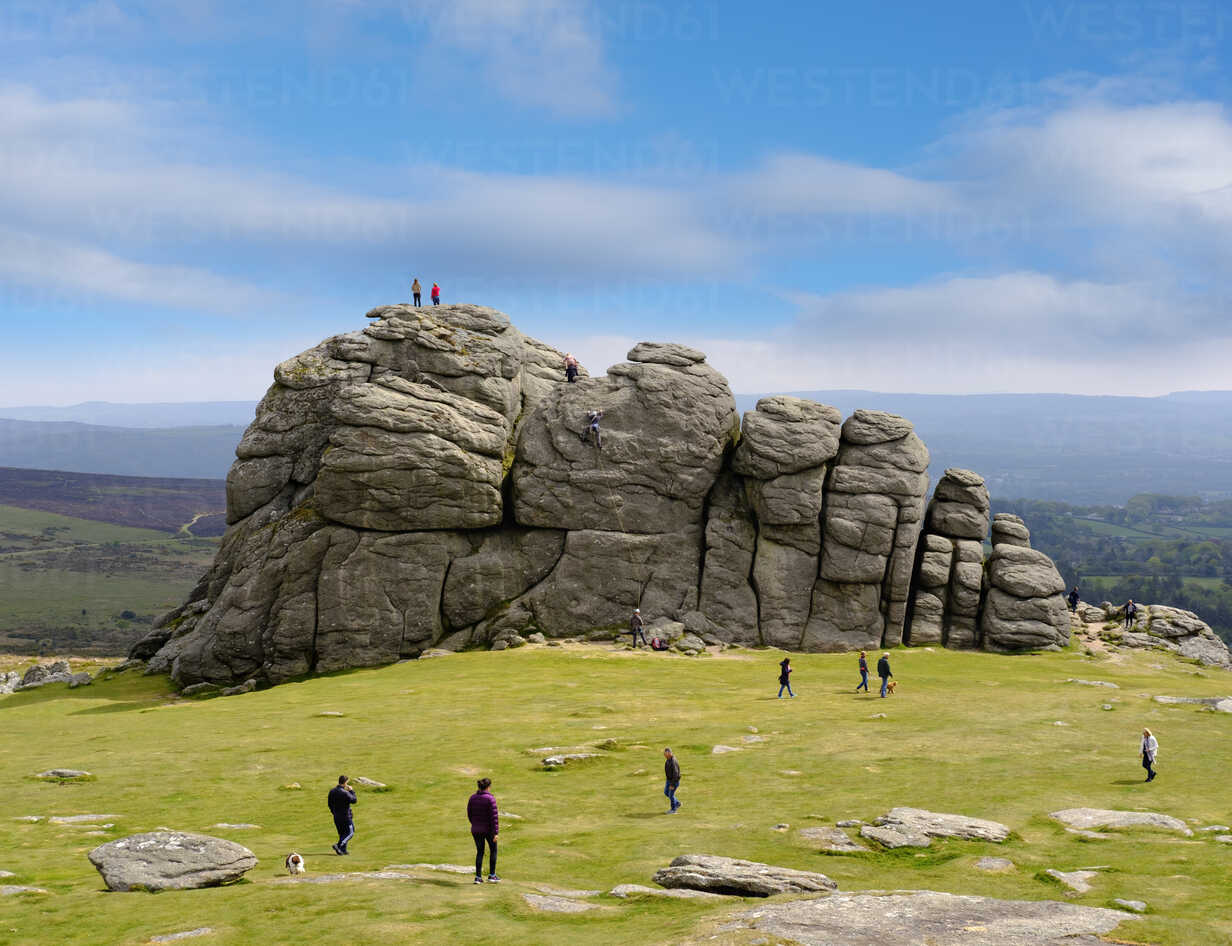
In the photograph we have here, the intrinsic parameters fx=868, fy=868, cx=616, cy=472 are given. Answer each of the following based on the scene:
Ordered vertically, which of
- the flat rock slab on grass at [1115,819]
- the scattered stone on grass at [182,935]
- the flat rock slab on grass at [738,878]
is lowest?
the flat rock slab on grass at [1115,819]

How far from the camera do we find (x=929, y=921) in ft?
65.8

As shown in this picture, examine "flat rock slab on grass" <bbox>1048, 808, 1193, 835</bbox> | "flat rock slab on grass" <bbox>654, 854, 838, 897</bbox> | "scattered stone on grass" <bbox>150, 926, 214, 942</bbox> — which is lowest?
"flat rock slab on grass" <bbox>1048, 808, 1193, 835</bbox>

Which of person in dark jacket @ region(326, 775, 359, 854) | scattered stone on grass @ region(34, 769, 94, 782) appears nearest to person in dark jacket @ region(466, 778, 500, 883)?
person in dark jacket @ region(326, 775, 359, 854)

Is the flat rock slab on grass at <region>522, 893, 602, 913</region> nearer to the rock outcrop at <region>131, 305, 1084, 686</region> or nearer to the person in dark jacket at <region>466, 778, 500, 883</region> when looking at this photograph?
the person in dark jacket at <region>466, 778, 500, 883</region>

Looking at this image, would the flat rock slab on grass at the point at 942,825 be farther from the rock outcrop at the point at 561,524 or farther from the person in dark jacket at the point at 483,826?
the rock outcrop at the point at 561,524

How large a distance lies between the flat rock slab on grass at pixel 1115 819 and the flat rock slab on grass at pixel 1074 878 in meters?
5.56

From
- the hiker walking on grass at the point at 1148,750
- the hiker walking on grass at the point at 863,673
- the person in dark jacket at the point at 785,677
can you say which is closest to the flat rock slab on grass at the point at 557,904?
the hiker walking on grass at the point at 1148,750

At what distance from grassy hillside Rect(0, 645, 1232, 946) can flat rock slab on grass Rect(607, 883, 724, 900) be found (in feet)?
1.99

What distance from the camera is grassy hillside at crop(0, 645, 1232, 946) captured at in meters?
22.8

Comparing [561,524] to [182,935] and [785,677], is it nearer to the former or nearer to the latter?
[785,677]

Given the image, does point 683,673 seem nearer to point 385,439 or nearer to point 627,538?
point 627,538

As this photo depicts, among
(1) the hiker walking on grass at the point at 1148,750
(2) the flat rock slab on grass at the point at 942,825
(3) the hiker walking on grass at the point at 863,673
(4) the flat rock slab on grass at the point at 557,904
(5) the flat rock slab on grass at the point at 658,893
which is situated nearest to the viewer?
(4) the flat rock slab on grass at the point at 557,904

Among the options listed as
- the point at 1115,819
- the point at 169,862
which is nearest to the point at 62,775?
the point at 169,862

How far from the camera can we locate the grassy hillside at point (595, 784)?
74.9 feet
